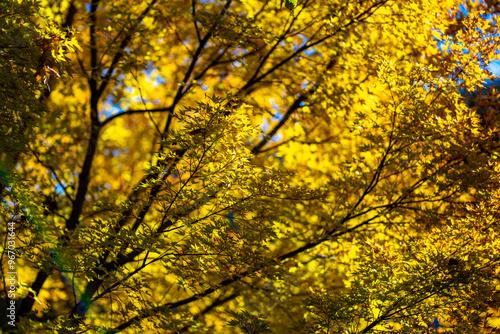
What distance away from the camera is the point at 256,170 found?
9.60 feet

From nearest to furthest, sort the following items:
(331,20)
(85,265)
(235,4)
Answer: (85,265) < (331,20) < (235,4)

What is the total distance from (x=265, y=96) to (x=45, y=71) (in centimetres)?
309

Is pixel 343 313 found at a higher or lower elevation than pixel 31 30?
lower

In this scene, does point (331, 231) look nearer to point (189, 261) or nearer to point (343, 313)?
point (343, 313)

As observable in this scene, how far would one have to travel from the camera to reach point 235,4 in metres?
5.26

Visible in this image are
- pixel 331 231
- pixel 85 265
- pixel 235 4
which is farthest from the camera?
pixel 235 4

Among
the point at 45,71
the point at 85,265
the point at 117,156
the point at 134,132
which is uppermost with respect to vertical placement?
the point at 134,132

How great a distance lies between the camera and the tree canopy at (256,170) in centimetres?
288

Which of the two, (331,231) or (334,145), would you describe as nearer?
(331,231)

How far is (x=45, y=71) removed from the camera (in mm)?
2928

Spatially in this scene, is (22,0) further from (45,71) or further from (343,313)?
(343,313)

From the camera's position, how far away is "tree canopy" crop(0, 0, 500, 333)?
9.46ft

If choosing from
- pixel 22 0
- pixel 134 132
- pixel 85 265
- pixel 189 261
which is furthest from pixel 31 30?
pixel 134 132

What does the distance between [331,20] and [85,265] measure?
3152 mm
